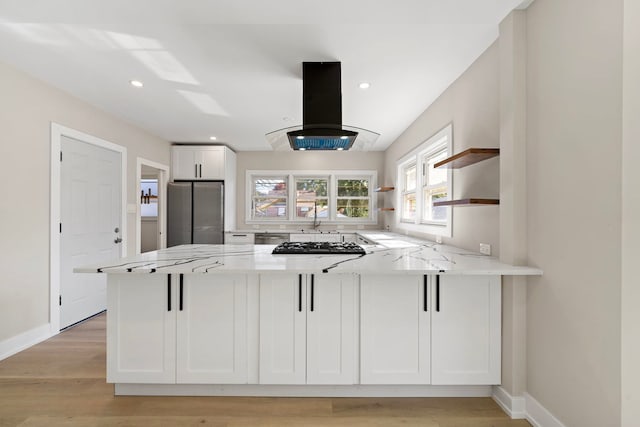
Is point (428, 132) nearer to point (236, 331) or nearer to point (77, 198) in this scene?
point (236, 331)

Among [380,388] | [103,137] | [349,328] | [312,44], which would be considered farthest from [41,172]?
[380,388]

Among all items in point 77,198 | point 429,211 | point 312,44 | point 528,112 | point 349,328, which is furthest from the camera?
point 429,211

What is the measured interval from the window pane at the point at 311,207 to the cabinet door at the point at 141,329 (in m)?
3.83

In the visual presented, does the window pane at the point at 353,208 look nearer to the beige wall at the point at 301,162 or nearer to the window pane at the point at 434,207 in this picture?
the beige wall at the point at 301,162

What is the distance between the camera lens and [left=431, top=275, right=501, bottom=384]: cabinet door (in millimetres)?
1819

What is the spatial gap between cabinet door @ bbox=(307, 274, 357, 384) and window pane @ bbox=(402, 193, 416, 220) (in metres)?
2.58

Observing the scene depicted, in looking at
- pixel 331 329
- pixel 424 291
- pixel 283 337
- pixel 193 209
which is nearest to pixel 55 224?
pixel 193 209

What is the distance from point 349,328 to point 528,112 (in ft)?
5.42

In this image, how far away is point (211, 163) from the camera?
501 centimetres

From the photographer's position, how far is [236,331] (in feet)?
6.03

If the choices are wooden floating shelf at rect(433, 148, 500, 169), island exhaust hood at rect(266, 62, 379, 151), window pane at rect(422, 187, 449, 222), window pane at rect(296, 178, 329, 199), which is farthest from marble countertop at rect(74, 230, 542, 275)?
window pane at rect(296, 178, 329, 199)

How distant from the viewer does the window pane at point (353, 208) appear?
5.61 metres

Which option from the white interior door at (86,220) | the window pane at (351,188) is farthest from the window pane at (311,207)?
the white interior door at (86,220)

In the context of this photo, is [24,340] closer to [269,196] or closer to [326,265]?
[326,265]
